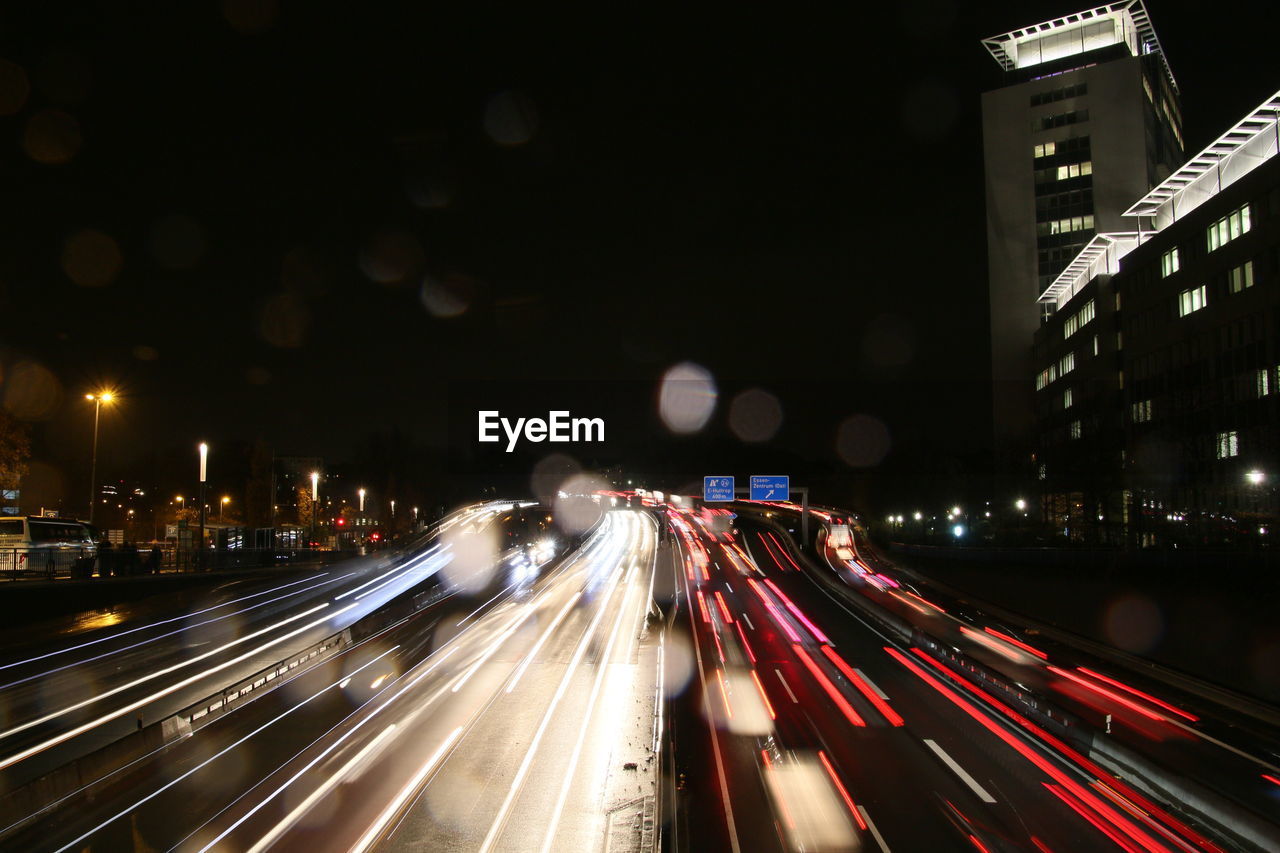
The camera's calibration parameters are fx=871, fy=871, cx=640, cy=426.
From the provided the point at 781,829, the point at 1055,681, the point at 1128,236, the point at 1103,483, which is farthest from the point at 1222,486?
the point at 781,829

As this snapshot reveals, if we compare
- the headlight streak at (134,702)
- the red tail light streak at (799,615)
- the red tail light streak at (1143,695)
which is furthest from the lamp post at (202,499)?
the red tail light streak at (1143,695)

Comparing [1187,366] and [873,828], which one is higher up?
[1187,366]

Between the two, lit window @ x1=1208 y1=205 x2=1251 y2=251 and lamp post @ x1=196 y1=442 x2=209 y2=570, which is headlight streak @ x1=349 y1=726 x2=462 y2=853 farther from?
lit window @ x1=1208 y1=205 x2=1251 y2=251

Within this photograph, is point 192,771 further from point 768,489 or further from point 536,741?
point 768,489

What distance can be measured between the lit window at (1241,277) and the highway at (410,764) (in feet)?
143

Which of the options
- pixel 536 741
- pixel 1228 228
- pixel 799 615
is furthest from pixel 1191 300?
pixel 536 741

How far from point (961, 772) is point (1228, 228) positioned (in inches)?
1985

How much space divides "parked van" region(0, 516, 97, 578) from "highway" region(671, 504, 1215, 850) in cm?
2497

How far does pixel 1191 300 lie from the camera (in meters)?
55.8

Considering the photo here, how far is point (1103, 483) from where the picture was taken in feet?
182

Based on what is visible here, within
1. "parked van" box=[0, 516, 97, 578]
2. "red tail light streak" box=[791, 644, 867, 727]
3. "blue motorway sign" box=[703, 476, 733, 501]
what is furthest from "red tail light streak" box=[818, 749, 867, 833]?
"blue motorway sign" box=[703, 476, 733, 501]

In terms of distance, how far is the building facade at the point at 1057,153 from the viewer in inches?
3647

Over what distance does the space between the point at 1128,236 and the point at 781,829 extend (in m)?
74.3

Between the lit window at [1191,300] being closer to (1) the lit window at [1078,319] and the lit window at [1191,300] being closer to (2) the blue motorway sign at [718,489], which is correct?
(1) the lit window at [1078,319]
